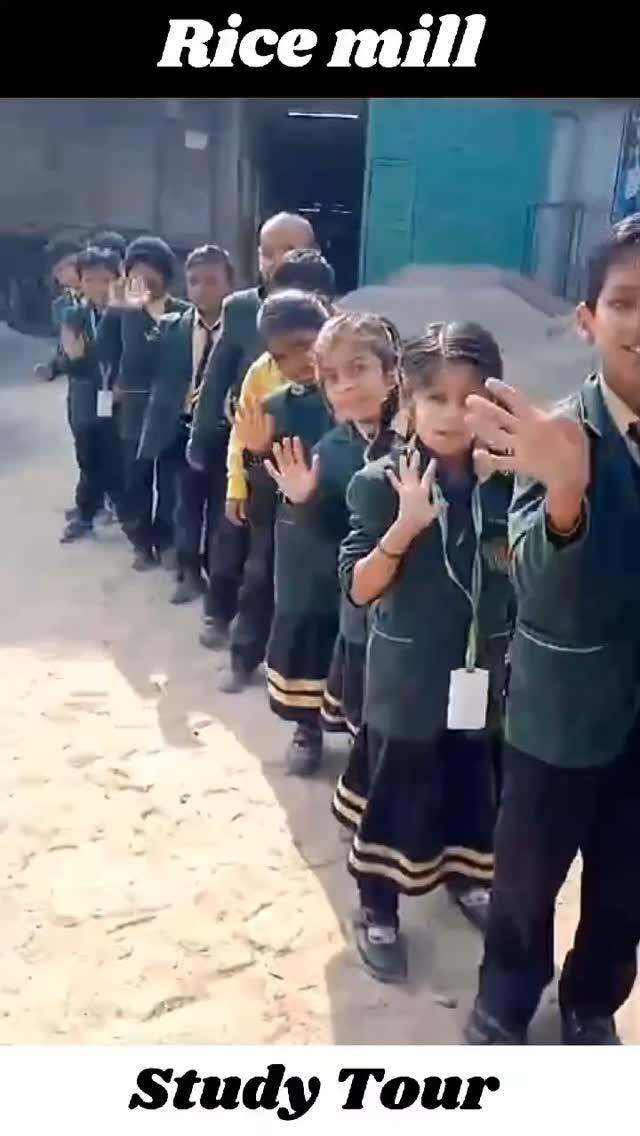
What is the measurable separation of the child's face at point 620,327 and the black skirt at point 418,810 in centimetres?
29

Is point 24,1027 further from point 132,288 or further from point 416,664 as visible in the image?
point 132,288

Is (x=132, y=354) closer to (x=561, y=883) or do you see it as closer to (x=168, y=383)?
(x=168, y=383)

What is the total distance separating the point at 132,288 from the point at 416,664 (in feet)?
1.21

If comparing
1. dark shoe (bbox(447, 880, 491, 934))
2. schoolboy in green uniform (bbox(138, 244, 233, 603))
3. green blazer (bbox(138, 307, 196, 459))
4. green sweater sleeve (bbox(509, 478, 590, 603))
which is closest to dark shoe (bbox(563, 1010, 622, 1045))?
dark shoe (bbox(447, 880, 491, 934))

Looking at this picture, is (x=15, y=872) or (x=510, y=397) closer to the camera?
(x=510, y=397)

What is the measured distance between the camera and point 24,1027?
961 mm

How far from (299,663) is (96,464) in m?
0.23

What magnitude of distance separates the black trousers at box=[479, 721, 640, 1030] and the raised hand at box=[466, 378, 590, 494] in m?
0.20

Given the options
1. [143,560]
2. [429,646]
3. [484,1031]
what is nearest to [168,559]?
[143,560]

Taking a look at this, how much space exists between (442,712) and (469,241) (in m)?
0.36

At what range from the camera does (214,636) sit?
3.21ft
